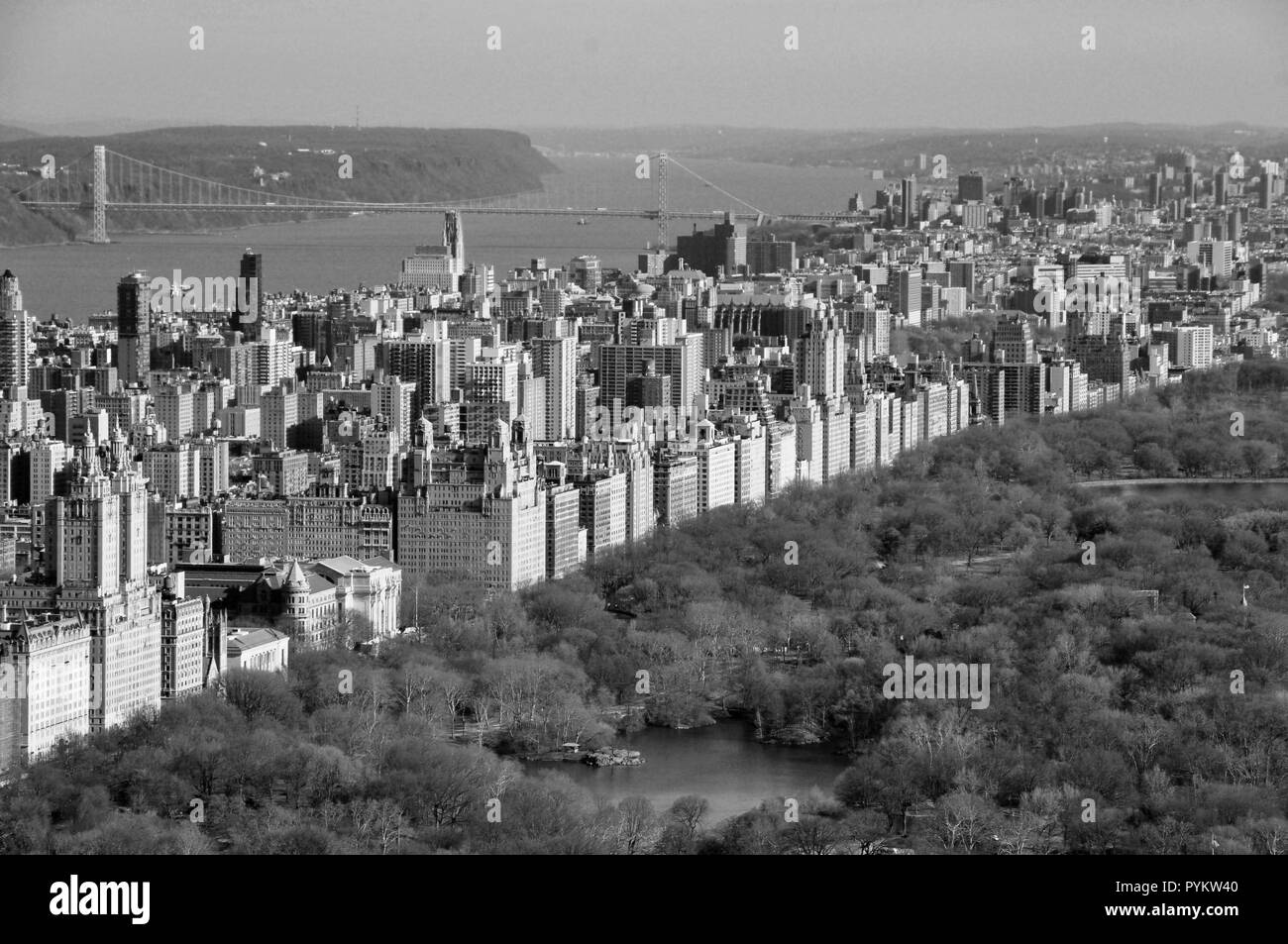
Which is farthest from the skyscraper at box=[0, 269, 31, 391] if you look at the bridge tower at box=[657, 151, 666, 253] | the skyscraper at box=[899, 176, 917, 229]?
the skyscraper at box=[899, 176, 917, 229]

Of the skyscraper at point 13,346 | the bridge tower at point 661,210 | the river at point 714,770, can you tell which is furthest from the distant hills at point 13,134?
the bridge tower at point 661,210

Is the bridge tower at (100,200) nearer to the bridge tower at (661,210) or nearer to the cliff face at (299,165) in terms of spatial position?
the cliff face at (299,165)

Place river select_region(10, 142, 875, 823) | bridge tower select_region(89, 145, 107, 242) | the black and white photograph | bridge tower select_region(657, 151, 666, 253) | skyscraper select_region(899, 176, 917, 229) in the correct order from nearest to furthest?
1. the black and white photograph
2. river select_region(10, 142, 875, 823)
3. bridge tower select_region(89, 145, 107, 242)
4. bridge tower select_region(657, 151, 666, 253)
5. skyscraper select_region(899, 176, 917, 229)

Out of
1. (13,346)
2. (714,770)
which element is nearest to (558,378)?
(13,346)

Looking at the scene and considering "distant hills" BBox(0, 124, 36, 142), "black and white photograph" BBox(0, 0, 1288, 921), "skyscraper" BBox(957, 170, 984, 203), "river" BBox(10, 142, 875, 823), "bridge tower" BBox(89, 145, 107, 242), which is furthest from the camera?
"skyscraper" BBox(957, 170, 984, 203)

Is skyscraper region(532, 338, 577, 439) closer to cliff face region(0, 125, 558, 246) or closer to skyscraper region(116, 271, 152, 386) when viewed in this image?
skyscraper region(116, 271, 152, 386)

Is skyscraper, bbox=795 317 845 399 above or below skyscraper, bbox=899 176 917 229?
below
